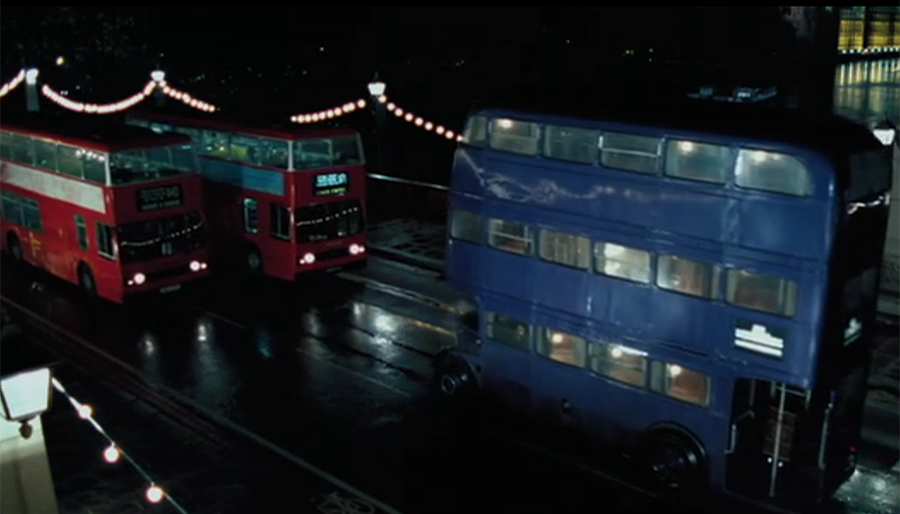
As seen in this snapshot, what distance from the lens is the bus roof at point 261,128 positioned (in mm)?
20875

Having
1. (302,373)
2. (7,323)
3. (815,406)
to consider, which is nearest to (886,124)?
(815,406)

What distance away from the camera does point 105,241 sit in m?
19.8

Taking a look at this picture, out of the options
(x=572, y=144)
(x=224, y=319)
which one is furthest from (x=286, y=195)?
(x=572, y=144)

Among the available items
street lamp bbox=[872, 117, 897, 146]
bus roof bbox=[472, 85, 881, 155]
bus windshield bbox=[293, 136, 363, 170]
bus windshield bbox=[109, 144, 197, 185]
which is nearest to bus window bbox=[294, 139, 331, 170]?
bus windshield bbox=[293, 136, 363, 170]

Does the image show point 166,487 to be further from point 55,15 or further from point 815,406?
point 55,15

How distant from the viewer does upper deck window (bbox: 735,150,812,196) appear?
33.5 ft

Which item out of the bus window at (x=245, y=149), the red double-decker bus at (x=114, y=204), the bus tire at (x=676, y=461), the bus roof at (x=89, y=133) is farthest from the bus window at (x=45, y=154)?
the bus tire at (x=676, y=461)

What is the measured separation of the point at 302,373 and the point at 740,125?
942 centimetres

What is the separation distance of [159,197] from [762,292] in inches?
550

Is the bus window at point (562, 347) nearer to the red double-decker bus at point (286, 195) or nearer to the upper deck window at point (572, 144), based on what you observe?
the upper deck window at point (572, 144)

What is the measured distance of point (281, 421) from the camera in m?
14.8

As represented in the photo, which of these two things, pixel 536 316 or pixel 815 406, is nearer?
pixel 815 406

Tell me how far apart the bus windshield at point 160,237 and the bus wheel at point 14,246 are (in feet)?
19.3

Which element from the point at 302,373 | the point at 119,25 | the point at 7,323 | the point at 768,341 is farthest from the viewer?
the point at 119,25
